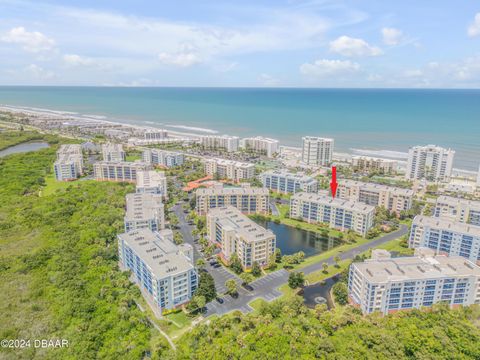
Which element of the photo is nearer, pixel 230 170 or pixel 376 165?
pixel 230 170

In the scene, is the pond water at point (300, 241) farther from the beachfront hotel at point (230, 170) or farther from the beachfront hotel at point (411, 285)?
the beachfront hotel at point (230, 170)

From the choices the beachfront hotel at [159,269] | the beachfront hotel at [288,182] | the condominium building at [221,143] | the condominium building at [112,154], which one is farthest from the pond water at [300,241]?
the condominium building at [221,143]

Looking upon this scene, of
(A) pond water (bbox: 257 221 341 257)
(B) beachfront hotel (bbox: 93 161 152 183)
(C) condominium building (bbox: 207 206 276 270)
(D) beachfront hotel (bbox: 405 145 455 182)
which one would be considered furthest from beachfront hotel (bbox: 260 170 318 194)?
(D) beachfront hotel (bbox: 405 145 455 182)

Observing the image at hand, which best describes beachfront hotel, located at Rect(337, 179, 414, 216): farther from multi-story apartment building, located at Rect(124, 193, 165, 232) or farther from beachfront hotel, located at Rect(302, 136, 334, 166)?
multi-story apartment building, located at Rect(124, 193, 165, 232)

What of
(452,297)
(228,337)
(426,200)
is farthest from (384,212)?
Result: (228,337)

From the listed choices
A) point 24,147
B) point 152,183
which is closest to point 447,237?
point 152,183

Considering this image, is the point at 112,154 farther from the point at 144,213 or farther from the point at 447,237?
the point at 447,237
